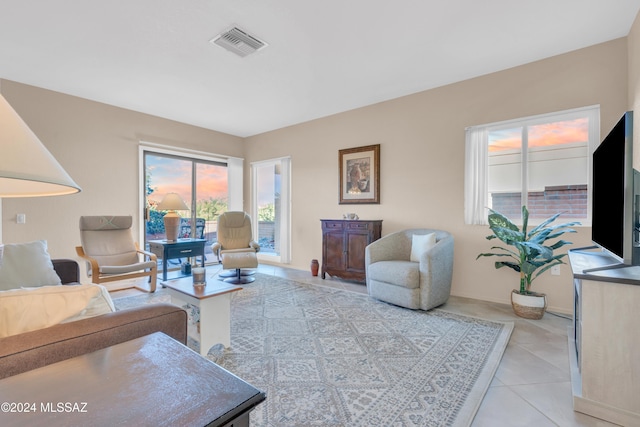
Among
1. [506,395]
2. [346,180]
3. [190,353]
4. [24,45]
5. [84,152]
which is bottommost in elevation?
[506,395]

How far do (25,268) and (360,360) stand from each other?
249cm

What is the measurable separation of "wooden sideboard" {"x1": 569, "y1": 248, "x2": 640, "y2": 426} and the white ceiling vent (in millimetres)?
3075

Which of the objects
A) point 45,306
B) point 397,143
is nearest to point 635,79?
point 397,143

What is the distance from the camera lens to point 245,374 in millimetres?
1945

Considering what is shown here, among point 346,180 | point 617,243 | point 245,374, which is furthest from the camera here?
point 346,180

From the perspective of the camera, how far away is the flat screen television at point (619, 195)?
157cm

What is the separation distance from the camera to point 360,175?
4668 mm

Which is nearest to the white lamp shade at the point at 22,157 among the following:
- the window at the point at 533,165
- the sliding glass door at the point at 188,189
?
the window at the point at 533,165

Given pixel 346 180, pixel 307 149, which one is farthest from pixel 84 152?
pixel 346 180

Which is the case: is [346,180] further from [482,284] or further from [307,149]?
[482,284]

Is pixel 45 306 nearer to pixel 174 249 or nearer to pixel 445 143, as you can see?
pixel 174 249

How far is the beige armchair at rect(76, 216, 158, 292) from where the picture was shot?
140 inches

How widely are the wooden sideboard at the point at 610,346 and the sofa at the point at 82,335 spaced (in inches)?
81.5

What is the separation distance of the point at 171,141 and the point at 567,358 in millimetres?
5853
